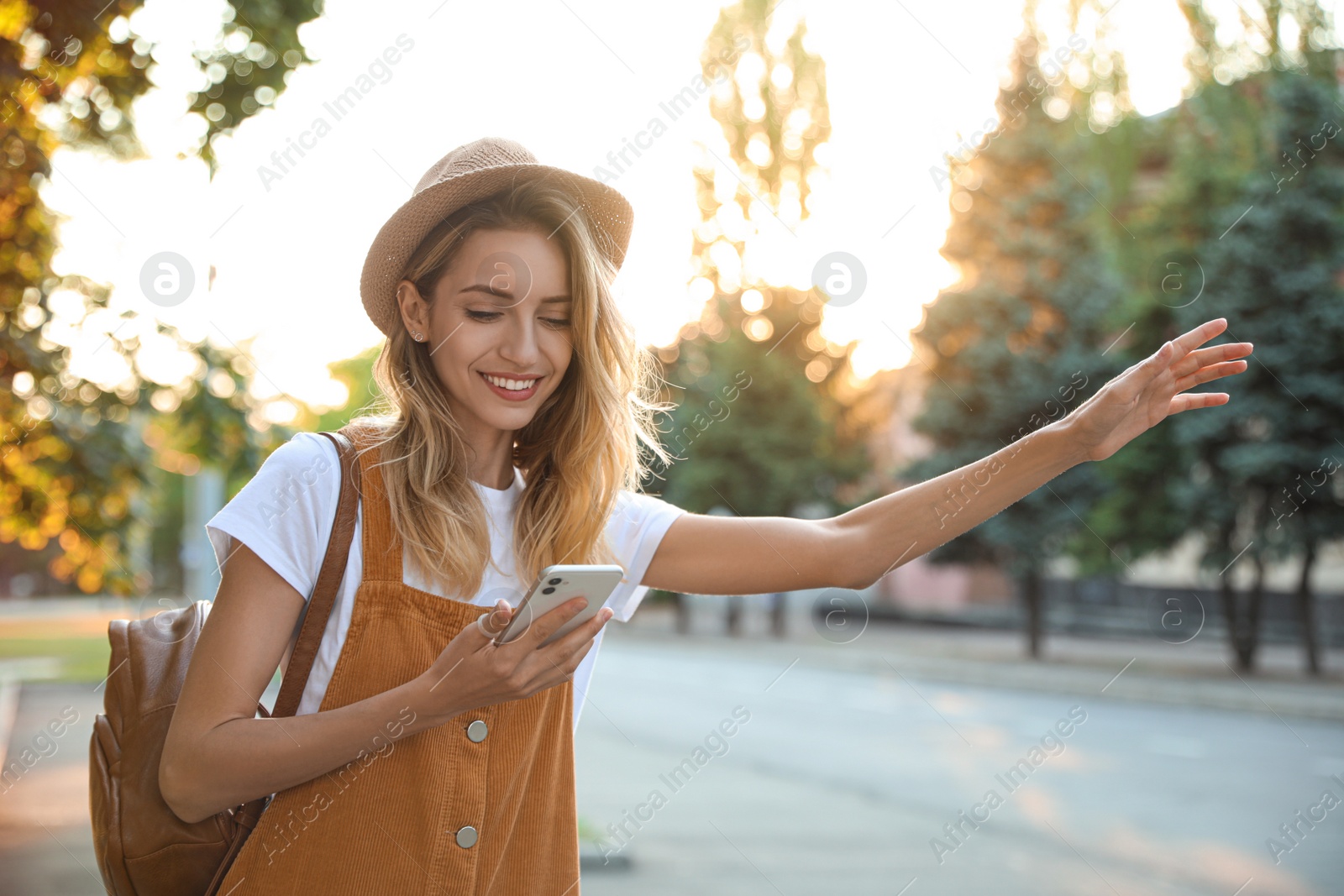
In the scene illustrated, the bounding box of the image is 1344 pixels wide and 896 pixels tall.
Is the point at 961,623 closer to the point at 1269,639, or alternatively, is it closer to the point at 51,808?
the point at 1269,639

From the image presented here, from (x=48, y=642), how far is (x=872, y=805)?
23.4 metres

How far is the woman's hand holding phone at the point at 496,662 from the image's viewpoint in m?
1.52

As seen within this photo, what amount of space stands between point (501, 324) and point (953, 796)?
8298 mm

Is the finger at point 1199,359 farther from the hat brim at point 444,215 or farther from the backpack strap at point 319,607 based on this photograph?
the backpack strap at point 319,607

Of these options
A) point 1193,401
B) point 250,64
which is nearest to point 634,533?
point 1193,401

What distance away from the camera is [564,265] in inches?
73.3

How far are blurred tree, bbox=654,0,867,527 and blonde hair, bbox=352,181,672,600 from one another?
21.6m

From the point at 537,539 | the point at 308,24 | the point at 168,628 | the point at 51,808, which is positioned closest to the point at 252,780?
the point at 168,628

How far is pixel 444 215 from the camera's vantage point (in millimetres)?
1856

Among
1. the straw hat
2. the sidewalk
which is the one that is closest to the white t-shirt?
the straw hat

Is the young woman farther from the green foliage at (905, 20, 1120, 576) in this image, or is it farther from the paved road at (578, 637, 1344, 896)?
the green foliage at (905, 20, 1120, 576)

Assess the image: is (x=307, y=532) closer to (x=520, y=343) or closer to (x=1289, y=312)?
(x=520, y=343)

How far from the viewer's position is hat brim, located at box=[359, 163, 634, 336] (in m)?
1.83

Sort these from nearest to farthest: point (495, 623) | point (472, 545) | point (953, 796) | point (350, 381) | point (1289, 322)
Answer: point (495, 623) < point (472, 545) < point (953, 796) < point (1289, 322) < point (350, 381)
